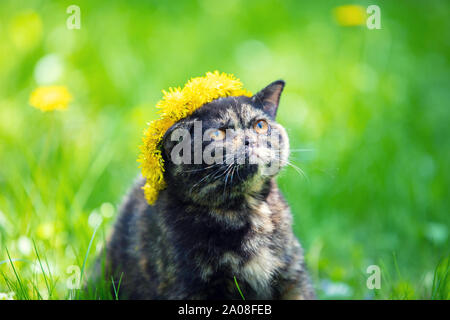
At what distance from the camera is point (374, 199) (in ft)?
13.9

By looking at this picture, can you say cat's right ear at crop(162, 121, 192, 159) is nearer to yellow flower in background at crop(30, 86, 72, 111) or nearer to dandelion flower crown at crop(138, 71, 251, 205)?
dandelion flower crown at crop(138, 71, 251, 205)

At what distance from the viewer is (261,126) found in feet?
8.89

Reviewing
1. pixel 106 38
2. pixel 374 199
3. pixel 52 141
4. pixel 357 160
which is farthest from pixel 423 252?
pixel 106 38

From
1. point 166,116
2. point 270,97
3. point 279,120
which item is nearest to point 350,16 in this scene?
point 279,120

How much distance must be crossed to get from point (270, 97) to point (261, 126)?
282mm

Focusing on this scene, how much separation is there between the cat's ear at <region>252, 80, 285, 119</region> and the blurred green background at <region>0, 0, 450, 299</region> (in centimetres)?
73

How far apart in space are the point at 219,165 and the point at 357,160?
7.58 feet

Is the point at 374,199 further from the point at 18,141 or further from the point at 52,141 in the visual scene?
the point at 18,141

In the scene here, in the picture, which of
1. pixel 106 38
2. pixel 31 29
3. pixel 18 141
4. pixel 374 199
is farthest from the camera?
pixel 106 38

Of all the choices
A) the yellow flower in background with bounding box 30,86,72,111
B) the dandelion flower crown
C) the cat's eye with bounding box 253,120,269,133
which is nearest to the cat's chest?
the cat's eye with bounding box 253,120,269,133

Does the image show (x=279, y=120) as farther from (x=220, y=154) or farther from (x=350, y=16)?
(x=220, y=154)

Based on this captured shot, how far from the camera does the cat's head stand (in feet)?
8.18

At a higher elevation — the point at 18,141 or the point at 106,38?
the point at 106,38
